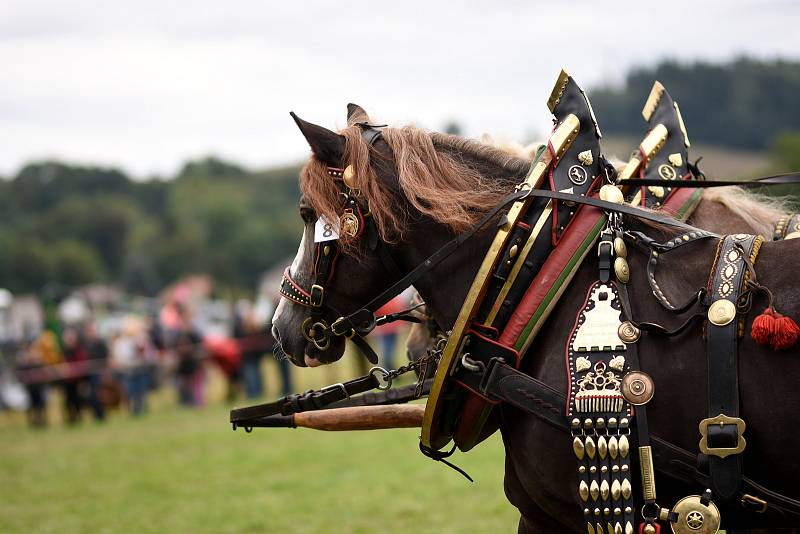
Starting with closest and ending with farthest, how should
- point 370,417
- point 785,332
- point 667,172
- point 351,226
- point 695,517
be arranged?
point 785,332
point 695,517
point 351,226
point 370,417
point 667,172

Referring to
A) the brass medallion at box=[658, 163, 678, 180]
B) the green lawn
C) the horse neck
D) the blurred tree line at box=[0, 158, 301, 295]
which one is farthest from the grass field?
the blurred tree line at box=[0, 158, 301, 295]

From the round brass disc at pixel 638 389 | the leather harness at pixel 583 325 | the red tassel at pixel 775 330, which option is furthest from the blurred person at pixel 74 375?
the red tassel at pixel 775 330

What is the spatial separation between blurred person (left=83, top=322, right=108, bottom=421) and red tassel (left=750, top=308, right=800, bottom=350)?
16498 millimetres

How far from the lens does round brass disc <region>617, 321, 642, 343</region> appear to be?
295 centimetres

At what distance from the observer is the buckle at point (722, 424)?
9.13 feet

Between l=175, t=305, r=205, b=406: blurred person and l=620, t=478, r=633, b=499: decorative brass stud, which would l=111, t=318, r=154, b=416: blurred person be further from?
l=620, t=478, r=633, b=499: decorative brass stud

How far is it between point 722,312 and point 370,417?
5.55 feet

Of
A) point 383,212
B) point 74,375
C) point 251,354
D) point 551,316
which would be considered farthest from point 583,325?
point 74,375

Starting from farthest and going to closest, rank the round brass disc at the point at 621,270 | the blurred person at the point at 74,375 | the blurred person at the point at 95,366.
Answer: the blurred person at the point at 74,375 → the blurred person at the point at 95,366 → the round brass disc at the point at 621,270

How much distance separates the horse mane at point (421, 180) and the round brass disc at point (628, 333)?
708 mm

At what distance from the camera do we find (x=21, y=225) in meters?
Answer: 65.7

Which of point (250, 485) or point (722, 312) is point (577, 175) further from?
point (250, 485)

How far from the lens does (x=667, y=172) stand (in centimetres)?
459

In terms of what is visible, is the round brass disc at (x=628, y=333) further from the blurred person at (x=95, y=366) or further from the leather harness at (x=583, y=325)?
the blurred person at (x=95, y=366)
